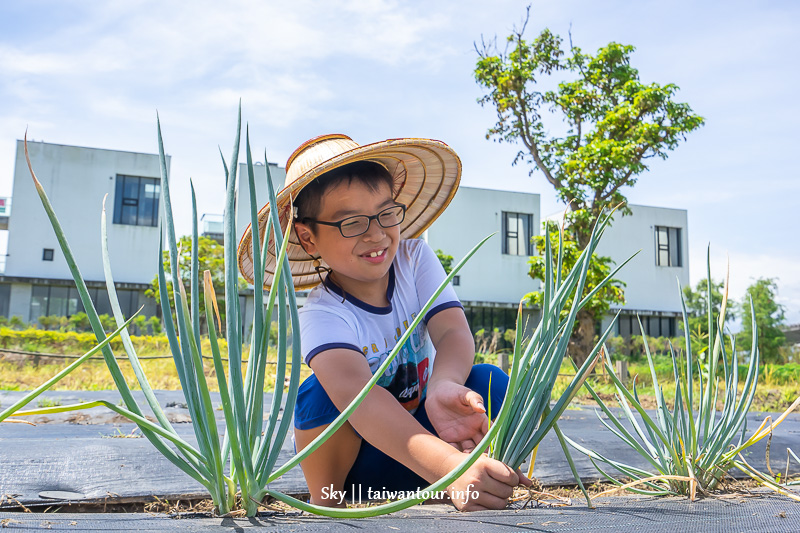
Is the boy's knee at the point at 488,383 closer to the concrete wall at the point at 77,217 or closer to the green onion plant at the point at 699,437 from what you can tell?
the green onion plant at the point at 699,437

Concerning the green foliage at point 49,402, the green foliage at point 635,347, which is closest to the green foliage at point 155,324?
the green foliage at point 49,402

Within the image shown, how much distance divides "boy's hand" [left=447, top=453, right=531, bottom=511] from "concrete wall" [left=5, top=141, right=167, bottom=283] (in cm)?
1285

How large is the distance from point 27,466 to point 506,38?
7.96 meters

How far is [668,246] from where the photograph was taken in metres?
15.5

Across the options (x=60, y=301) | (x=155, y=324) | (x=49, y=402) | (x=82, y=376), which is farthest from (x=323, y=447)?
(x=60, y=301)

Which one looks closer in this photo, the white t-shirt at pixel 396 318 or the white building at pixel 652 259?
Result: the white t-shirt at pixel 396 318

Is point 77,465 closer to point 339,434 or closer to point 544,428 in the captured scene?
point 339,434

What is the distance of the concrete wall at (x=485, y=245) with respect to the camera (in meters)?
13.9

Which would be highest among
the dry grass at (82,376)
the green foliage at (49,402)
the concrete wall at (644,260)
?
the concrete wall at (644,260)

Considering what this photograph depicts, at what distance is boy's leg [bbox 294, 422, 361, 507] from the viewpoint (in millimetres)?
1132

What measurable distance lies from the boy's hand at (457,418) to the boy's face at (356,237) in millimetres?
321

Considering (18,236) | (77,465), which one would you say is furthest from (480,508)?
(18,236)

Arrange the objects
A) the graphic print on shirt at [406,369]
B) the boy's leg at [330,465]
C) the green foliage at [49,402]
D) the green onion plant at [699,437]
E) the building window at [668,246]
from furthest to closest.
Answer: the building window at [668,246]
the green foliage at [49,402]
the graphic print on shirt at [406,369]
the boy's leg at [330,465]
the green onion plant at [699,437]

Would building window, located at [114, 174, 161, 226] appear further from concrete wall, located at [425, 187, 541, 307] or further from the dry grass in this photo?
the dry grass
